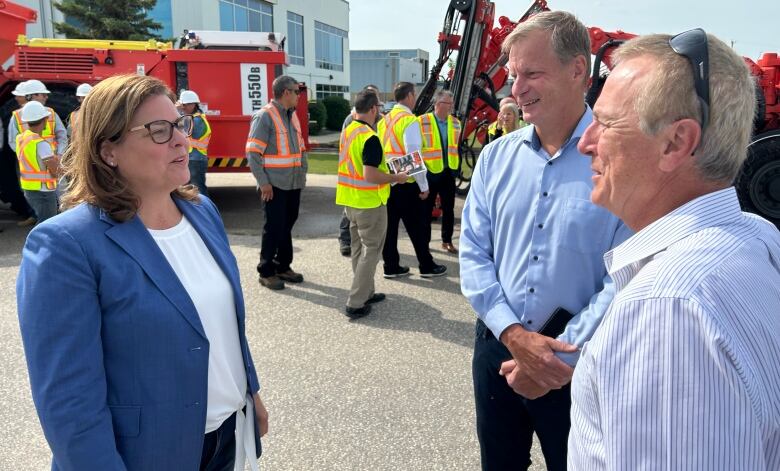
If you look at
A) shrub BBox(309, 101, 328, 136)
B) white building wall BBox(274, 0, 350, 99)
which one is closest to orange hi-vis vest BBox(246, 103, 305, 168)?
shrub BBox(309, 101, 328, 136)

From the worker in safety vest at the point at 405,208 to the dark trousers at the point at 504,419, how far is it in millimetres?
4032

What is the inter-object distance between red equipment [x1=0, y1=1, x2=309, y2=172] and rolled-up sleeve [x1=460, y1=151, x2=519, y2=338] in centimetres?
750

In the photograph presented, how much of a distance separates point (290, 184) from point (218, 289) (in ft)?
13.6

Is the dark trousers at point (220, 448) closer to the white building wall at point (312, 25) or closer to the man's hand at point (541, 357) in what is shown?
the man's hand at point (541, 357)

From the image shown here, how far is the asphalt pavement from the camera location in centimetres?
302

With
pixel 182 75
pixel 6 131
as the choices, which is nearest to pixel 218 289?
pixel 182 75

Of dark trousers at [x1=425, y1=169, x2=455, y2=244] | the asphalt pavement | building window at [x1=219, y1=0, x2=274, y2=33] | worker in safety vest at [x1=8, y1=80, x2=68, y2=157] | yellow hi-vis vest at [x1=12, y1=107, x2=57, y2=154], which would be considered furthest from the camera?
building window at [x1=219, y1=0, x2=274, y2=33]

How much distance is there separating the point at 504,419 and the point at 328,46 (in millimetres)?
44042

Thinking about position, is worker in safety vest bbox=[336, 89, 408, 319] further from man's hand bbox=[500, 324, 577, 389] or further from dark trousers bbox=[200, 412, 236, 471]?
man's hand bbox=[500, 324, 577, 389]

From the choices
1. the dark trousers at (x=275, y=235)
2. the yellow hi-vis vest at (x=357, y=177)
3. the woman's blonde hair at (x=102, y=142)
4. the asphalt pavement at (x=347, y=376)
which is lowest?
the asphalt pavement at (x=347, y=376)

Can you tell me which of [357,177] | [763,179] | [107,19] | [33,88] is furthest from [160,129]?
[107,19]

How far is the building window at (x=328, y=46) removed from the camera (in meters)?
41.4

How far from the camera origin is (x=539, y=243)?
1.89 m

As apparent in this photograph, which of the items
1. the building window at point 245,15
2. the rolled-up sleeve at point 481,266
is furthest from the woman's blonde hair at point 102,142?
the building window at point 245,15
